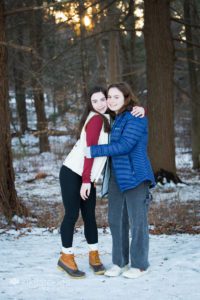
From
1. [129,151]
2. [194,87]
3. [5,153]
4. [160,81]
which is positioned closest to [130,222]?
[129,151]

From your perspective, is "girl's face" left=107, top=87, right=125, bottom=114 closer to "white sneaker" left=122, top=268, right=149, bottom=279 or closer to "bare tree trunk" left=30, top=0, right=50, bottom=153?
"white sneaker" left=122, top=268, right=149, bottom=279

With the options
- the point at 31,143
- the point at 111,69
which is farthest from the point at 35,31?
the point at 31,143

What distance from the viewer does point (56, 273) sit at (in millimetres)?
4992

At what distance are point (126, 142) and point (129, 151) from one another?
0.32 feet

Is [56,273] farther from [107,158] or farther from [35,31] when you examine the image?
[35,31]

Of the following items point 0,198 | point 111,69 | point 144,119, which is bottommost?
point 0,198

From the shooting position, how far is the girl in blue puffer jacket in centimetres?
464

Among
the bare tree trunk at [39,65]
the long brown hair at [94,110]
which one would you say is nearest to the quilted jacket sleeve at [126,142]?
the long brown hair at [94,110]

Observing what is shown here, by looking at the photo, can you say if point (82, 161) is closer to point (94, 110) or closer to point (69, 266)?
point (94, 110)

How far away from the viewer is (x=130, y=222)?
15.8 feet

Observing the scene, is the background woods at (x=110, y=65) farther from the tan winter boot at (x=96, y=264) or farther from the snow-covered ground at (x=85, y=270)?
the tan winter boot at (x=96, y=264)

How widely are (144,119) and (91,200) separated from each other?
986 millimetres

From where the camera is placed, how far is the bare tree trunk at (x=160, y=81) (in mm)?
12102

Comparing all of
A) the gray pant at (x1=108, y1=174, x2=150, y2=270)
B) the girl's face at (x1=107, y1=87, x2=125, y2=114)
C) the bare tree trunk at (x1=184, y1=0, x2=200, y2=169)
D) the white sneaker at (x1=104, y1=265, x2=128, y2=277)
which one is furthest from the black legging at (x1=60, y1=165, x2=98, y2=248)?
the bare tree trunk at (x1=184, y1=0, x2=200, y2=169)
